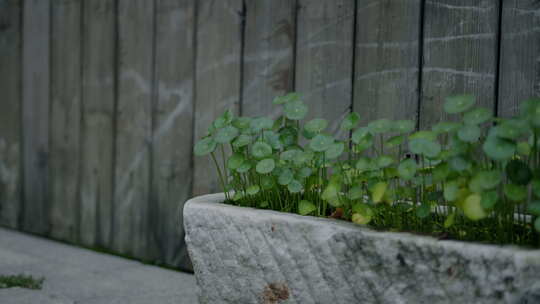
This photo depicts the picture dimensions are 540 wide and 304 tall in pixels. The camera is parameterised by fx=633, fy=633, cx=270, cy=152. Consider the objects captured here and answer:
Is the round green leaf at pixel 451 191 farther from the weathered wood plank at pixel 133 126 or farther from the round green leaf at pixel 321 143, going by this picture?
the weathered wood plank at pixel 133 126

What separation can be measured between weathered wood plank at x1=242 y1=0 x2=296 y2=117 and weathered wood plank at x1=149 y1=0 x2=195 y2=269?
0.25 m

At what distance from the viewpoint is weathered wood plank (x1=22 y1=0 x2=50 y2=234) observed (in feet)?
9.10

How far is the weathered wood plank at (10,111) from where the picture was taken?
291cm

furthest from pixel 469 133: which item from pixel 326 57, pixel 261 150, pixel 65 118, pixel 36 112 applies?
pixel 36 112

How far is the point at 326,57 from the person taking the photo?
6.10 ft

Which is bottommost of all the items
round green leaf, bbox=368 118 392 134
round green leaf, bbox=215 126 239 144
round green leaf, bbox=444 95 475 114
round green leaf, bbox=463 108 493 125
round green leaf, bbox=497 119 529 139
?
round green leaf, bbox=215 126 239 144

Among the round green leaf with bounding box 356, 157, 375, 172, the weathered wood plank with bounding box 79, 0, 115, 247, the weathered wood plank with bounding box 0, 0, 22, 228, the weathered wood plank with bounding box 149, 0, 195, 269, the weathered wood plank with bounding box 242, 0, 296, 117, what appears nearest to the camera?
the round green leaf with bounding box 356, 157, 375, 172

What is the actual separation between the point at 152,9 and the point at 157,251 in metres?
0.89

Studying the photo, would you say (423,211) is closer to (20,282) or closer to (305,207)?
(305,207)

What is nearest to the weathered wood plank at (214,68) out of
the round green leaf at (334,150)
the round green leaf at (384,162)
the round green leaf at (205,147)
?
the round green leaf at (205,147)

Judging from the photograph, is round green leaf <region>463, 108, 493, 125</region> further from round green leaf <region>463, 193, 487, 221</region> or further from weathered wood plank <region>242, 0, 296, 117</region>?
weathered wood plank <region>242, 0, 296, 117</region>

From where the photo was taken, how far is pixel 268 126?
60.4 inches

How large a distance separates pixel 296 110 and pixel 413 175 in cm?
35

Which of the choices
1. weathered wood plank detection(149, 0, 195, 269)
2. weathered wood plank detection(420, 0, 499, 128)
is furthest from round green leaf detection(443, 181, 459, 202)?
weathered wood plank detection(149, 0, 195, 269)
